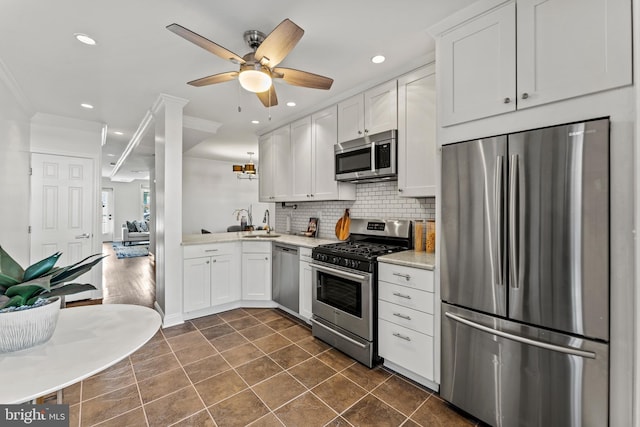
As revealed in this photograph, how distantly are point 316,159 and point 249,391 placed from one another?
2522 mm

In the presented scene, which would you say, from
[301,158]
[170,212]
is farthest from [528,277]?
[170,212]

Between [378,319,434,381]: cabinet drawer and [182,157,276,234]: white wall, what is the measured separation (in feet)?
17.5

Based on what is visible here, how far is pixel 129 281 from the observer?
5227 mm

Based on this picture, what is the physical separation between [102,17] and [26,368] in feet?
7.15

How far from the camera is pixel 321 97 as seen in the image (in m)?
3.32

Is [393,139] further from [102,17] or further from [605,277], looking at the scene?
[102,17]

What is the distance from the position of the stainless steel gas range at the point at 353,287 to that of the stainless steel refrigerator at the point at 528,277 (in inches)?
24.7

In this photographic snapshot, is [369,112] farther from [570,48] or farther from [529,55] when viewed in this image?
[570,48]

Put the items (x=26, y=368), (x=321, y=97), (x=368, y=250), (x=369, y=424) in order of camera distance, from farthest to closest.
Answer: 1. (x=321, y=97)
2. (x=368, y=250)
3. (x=369, y=424)
4. (x=26, y=368)

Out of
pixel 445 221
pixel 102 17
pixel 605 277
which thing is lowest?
pixel 605 277

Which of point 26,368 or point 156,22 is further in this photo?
point 156,22

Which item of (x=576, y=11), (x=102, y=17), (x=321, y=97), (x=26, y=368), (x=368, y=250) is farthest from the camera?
(x=321, y=97)

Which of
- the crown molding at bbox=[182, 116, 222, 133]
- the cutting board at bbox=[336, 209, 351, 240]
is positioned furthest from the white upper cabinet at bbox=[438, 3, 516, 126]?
the crown molding at bbox=[182, 116, 222, 133]

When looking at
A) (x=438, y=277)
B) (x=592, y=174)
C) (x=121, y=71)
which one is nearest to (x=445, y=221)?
(x=438, y=277)
